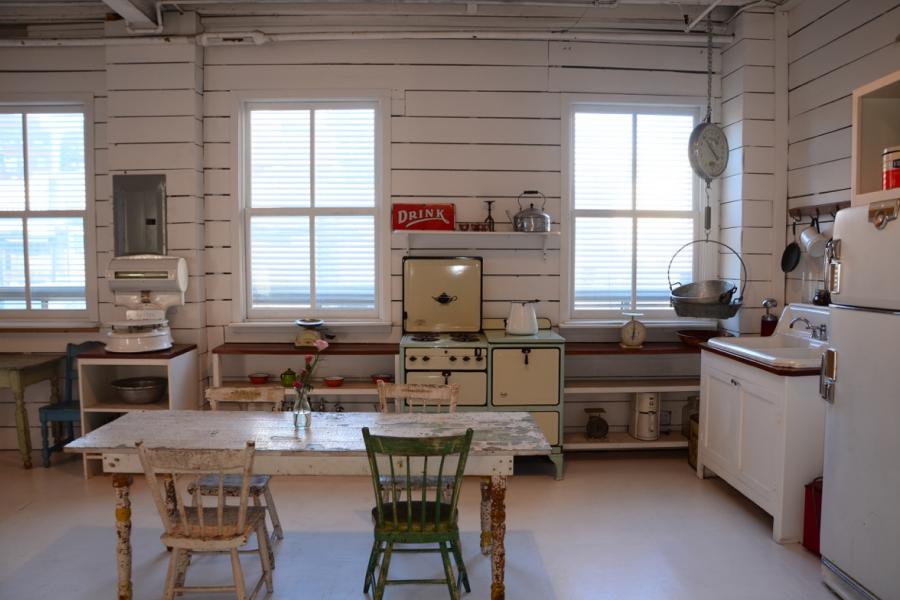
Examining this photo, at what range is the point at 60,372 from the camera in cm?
513

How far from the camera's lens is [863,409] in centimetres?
275

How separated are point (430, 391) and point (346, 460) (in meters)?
0.79

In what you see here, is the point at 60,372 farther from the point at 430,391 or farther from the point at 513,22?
the point at 513,22

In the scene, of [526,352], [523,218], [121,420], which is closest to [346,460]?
[121,420]

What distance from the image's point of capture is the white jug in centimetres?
473

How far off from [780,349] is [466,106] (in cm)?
298

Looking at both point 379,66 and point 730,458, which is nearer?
point 730,458

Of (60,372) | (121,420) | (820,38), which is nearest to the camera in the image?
(121,420)

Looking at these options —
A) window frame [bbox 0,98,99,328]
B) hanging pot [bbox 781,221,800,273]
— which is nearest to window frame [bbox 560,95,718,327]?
hanging pot [bbox 781,221,800,273]

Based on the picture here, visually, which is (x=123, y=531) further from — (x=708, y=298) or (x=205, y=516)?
(x=708, y=298)

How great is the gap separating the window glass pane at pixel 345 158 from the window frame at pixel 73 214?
1.89 meters

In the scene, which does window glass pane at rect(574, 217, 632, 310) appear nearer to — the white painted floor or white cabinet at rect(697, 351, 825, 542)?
white cabinet at rect(697, 351, 825, 542)

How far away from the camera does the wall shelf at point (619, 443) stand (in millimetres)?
4790

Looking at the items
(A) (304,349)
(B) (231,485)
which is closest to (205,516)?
(B) (231,485)
